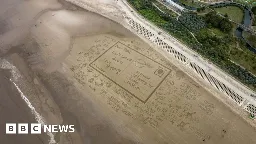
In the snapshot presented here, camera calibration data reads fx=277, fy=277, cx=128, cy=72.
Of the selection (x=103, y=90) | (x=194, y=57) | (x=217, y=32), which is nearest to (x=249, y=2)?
(x=217, y=32)

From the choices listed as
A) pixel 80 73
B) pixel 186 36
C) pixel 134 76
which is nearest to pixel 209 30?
pixel 186 36

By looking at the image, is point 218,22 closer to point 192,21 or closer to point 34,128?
point 192,21

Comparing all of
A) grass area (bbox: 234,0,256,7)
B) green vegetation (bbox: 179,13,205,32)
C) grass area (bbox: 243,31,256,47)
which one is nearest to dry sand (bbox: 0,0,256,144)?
green vegetation (bbox: 179,13,205,32)

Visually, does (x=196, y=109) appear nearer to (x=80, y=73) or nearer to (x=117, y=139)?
(x=117, y=139)

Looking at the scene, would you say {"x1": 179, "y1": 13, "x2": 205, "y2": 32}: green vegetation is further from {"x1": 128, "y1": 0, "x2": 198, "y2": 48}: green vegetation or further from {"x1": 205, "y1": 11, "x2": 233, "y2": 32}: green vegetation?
{"x1": 205, "y1": 11, "x2": 233, "y2": 32}: green vegetation

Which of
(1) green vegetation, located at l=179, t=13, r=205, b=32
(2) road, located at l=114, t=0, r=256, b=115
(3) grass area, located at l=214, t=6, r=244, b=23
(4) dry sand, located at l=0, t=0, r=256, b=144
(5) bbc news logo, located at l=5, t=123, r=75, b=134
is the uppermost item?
(3) grass area, located at l=214, t=6, r=244, b=23
